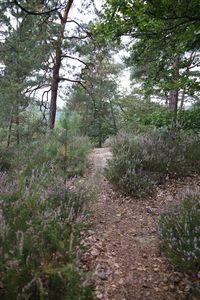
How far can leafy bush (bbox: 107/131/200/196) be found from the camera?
5133 mm

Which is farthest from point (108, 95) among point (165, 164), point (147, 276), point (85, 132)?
point (147, 276)

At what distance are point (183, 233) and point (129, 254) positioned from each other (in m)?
0.75

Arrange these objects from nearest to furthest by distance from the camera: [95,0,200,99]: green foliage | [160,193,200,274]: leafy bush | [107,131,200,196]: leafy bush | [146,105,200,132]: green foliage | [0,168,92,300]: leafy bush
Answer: [0,168,92,300]: leafy bush, [160,193,200,274]: leafy bush, [95,0,200,99]: green foliage, [107,131,200,196]: leafy bush, [146,105,200,132]: green foliage

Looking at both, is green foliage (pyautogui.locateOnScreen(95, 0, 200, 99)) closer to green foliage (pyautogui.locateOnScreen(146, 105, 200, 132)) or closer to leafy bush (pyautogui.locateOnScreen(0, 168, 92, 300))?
green foliage (pyautogui.locateOnScreen(146, 105, 200, 132))

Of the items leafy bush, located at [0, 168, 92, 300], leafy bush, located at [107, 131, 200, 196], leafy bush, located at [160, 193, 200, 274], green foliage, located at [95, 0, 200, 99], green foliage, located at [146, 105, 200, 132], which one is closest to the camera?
leafy bush, located at [0, 168, 92, 300]

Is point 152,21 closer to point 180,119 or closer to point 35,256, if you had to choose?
point 35,256

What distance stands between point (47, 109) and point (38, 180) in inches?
455

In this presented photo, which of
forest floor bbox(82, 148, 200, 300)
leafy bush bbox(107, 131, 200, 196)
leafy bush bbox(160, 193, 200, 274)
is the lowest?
forest floor bbox(82, 148, 200, 300)

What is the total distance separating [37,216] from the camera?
7.79 feet

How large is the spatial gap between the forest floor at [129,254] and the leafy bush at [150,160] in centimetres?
26

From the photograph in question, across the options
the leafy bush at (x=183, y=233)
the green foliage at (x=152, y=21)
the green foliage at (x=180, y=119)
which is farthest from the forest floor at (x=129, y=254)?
the green foliage at (x=180, y=119)

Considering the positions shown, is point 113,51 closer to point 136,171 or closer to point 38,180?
point 136,171

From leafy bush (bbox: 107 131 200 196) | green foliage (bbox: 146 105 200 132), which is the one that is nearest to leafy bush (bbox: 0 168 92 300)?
leafy bush (bbox: 107 131 200 196)

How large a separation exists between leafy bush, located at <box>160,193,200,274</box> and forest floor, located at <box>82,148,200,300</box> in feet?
0.70
